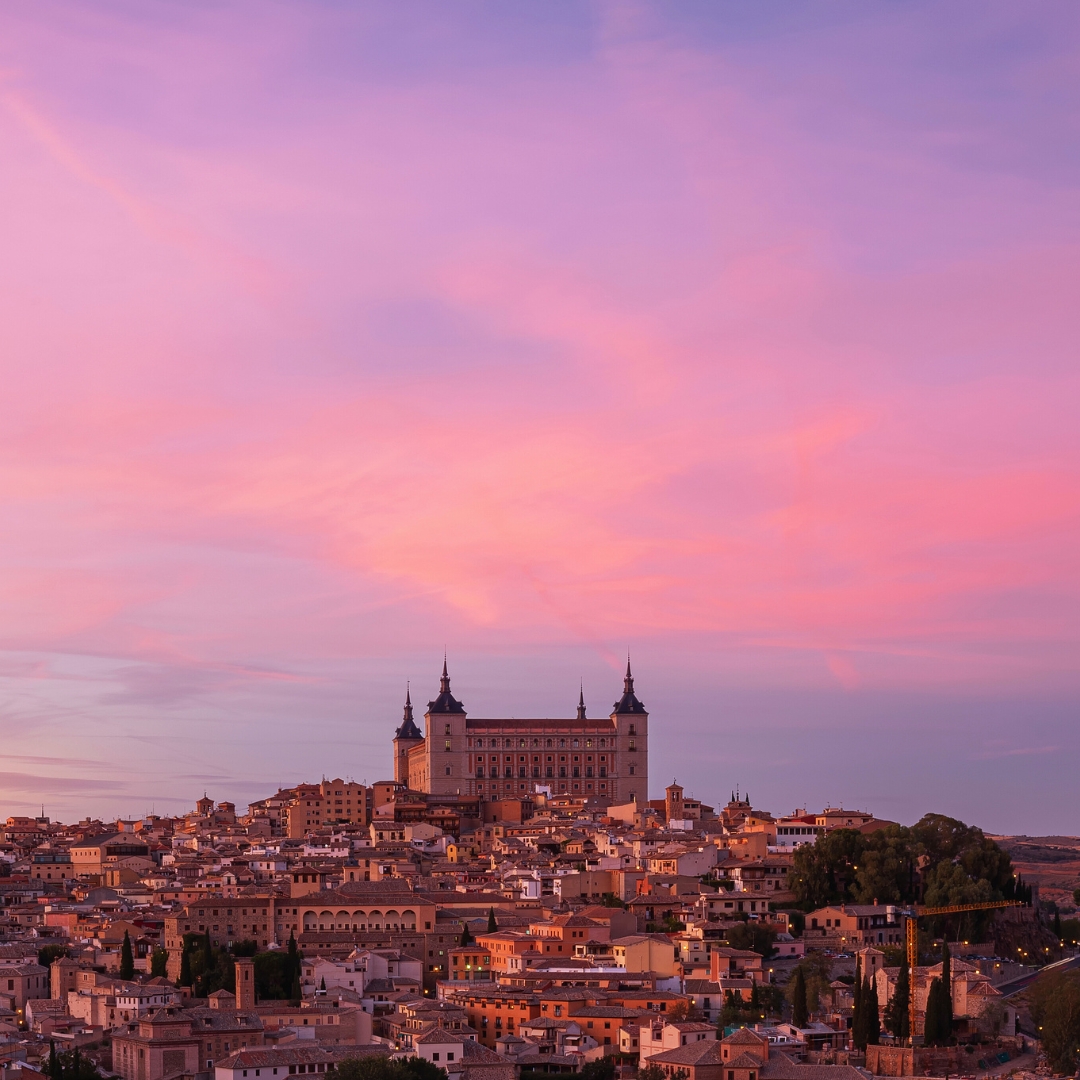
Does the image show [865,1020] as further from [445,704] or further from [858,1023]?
[445,704]

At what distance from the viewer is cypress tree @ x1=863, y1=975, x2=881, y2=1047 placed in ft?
162

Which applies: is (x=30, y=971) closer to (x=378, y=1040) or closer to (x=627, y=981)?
(x=378, y=1040)

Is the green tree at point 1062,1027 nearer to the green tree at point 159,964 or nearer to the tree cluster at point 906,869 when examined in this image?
the tree cluster at point 906,869

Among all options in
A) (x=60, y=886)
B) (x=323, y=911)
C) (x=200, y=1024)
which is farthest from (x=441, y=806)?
(x=200, y=1024)

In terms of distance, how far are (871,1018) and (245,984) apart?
15.5 m

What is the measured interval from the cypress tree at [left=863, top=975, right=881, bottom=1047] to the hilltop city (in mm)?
53

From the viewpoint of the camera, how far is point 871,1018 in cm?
4953

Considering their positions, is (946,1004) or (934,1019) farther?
(946,1004)

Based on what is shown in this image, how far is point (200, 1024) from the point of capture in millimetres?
48594

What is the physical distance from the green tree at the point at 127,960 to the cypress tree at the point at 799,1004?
1792cm

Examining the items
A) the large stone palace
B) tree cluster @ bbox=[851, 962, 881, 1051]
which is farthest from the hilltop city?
the large stone palace

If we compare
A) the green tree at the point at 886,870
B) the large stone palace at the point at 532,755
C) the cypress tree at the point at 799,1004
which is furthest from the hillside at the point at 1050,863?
the cypress tree at the point at 799,1004

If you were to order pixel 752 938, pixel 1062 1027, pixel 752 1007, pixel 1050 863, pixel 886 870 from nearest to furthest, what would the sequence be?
1. pixel 1062 1027
2. pixel 752 1007
3. pixel 752 938
4. pixel 886 870
5. pixel 1050 863

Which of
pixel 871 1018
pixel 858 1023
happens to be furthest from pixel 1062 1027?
pixel 858 1023
